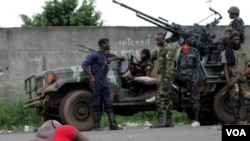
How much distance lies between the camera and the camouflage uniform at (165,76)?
39.3 feet

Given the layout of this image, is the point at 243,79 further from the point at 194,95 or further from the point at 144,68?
the point at 144,68

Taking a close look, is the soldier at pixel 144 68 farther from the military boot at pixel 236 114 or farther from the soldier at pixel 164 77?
the military boot at pixel 236 114

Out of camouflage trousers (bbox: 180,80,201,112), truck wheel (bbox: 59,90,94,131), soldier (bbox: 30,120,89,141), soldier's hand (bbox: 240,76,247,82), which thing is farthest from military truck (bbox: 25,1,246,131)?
soldier (bbox: 30,120,89,141)

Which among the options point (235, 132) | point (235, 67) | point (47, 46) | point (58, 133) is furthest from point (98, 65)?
point (58, 133)

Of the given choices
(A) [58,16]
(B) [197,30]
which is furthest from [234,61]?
(A) [58,16]

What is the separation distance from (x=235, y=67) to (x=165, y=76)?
1.28 metres

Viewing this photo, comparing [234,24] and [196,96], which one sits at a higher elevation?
[234,24]

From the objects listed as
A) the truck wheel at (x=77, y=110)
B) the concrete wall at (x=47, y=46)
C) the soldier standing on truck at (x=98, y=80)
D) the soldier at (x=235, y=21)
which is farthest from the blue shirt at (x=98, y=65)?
the concrete wall at (x=47, y=46)

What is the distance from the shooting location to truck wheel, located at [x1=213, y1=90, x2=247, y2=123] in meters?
13.0

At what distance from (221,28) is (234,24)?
5.68 meters

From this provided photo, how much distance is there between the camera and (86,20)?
34031mm

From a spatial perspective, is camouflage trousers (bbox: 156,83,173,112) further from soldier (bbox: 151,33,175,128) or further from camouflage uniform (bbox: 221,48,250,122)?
camouflage uniform (bbox: 221,48,250,122)

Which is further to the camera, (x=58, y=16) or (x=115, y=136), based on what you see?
(x=58, y=16)

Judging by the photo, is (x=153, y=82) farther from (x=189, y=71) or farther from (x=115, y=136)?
(x=115, y=136)
